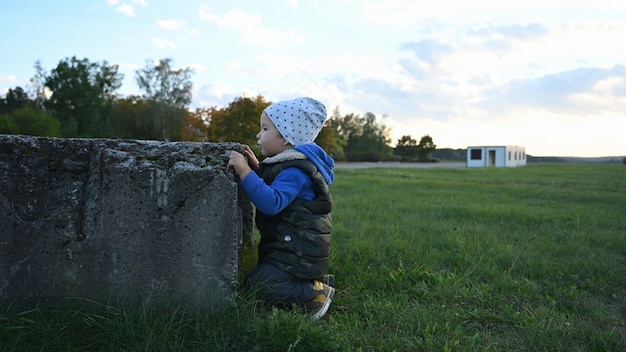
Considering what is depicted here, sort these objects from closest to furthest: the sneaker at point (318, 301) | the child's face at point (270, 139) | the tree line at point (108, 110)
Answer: the sneaker at point (318, 301), the child's face at point (270, 139), the tree line at point (108, 110)

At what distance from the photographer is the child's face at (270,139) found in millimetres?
3279

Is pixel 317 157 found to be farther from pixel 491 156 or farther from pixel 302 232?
pixel 491 156

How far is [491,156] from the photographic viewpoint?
45500 millimetres

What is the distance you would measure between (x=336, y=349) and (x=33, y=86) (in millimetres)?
57288

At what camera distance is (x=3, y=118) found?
1363 inches

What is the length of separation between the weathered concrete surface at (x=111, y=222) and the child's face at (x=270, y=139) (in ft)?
1.83

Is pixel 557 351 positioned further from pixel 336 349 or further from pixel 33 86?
pixel 33 86

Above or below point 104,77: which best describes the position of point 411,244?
below

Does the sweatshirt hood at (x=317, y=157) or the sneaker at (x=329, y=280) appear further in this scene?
the sneaker at (x=329, y=280)

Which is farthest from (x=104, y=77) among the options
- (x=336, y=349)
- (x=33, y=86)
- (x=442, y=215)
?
(x=336, y=349)

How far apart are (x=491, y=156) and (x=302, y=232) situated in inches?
1799

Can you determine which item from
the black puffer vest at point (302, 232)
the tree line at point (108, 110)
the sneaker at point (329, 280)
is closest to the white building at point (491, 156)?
the tree line at point (108, 110)

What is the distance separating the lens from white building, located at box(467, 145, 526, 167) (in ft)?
146

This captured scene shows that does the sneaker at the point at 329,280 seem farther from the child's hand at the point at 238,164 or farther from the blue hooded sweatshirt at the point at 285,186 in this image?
the child's hand at the point at 238,164
